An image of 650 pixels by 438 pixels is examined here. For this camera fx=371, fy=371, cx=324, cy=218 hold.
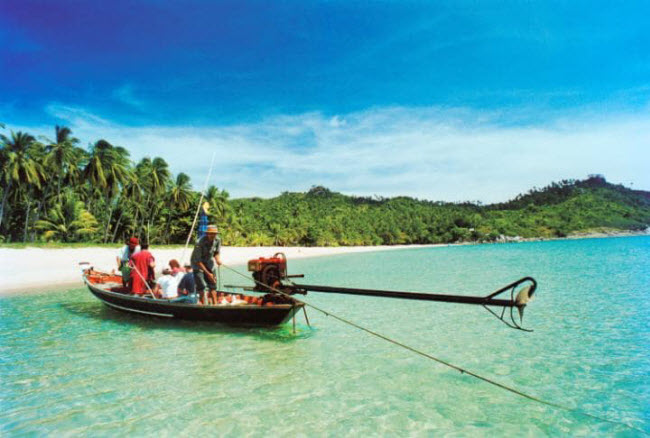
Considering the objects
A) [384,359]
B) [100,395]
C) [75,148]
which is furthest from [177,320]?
[75,148]

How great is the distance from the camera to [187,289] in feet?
33.2

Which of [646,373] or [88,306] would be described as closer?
[646,373]

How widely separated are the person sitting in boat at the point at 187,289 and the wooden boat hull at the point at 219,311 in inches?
13.5

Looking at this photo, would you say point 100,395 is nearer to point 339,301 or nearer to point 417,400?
point 417,400

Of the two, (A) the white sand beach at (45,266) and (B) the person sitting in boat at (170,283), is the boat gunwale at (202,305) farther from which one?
(A) the white sand beach at (45,266)

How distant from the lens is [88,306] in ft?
45.5

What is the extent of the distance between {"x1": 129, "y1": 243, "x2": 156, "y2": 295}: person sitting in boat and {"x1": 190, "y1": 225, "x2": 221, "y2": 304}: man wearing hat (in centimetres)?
229

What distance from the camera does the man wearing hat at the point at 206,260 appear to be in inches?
364

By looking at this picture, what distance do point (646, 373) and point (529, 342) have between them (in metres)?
2.29

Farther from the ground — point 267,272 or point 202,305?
point 267,272

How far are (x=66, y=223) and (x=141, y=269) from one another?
33072 millimetres

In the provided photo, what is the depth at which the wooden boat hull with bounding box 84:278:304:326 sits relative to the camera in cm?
866

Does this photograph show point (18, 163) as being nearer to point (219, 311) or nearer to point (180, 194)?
point (180, 194)

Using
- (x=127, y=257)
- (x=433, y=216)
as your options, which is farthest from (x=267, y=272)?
(x=433, y=216)
